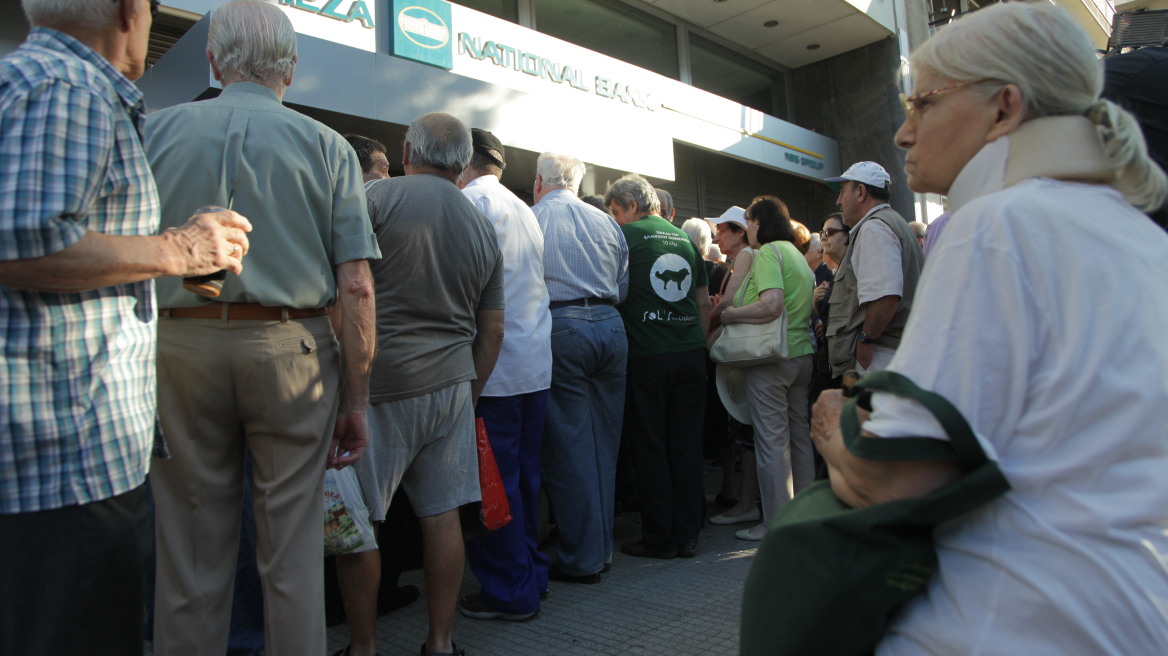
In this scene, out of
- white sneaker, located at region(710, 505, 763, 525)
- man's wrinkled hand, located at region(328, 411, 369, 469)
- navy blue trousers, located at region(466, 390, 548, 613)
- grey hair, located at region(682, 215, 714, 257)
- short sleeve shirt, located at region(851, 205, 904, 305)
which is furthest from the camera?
grey hair, located at region(682, 215, 714, 257)

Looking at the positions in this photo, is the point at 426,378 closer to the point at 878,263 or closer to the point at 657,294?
the point at 657,294

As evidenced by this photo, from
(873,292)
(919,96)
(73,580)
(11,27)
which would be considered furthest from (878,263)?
A: (11,27)

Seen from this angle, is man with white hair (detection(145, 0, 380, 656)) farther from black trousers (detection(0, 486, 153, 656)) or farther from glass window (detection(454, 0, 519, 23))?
glass window (detection(454, 0, 519, 23))

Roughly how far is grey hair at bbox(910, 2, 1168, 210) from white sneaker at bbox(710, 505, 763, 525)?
4.23 m

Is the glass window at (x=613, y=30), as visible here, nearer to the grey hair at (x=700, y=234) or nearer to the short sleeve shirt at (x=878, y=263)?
the grey hair at (x=700, y=234)

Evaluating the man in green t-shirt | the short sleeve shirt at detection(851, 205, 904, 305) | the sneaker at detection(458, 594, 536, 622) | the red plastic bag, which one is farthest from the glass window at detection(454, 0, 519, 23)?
the sneaker at detection(458, 594, 536, 622)

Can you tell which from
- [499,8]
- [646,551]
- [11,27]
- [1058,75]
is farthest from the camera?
[499,8]

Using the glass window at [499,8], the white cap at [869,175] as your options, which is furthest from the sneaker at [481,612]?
the glass window at [499,8]

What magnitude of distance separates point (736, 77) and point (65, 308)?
15.5 meters

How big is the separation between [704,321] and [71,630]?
385cm

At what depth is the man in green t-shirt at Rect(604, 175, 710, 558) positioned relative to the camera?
459 cm

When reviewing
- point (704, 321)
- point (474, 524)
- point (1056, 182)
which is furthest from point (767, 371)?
point (1056, 182)

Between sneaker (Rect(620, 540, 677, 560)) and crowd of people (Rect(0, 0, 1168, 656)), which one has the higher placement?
crowd of people (Rect(0, 0, 1168, 656))

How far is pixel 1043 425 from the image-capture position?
113 centimetres
